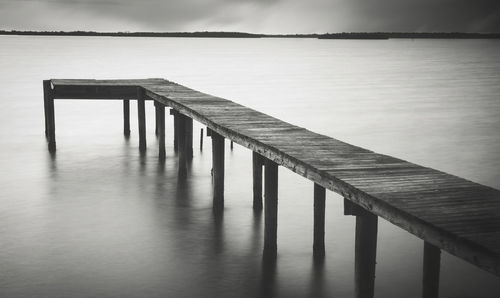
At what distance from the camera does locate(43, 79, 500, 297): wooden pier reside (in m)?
4.05

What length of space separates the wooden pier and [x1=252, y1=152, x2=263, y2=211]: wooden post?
12 mm

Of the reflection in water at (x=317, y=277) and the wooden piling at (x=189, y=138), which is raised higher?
the wooden piling at (x=189, y=138)

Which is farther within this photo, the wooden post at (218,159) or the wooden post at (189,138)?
the wooden post at (189,138)

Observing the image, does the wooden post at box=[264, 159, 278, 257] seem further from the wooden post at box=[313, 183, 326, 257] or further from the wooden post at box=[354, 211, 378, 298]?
the wooden post at box=[354, 211, 378, 298]

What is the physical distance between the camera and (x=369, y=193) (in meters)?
4.72

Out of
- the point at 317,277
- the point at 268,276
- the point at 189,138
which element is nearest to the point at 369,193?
the point at 317,277

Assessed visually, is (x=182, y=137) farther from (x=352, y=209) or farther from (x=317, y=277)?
(x=352, y=209)

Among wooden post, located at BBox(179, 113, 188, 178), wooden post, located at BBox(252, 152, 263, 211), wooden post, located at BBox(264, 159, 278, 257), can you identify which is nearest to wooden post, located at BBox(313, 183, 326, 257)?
wooden post, located at BBox(264, 159, 278, 257)

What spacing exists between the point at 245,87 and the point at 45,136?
17.0 m

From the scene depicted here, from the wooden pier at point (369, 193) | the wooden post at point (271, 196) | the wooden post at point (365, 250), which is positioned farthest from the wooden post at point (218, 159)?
the wooden post at point (365, 250)

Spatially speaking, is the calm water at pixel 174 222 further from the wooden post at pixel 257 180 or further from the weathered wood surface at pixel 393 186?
the weathered wood surface at pixel 393 186

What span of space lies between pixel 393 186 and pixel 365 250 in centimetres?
48

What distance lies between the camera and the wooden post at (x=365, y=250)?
4.98 meters

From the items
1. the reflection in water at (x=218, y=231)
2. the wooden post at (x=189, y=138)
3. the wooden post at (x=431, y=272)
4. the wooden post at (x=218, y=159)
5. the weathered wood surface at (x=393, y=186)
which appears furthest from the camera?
the wooden post at (x=189, y=138)
